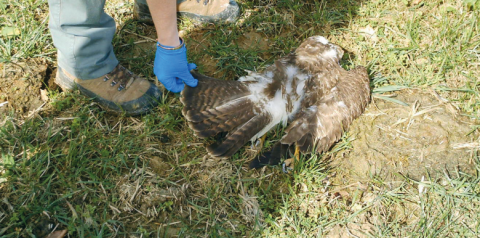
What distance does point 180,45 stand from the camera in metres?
2.85

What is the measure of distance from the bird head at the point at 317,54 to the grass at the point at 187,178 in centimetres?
46

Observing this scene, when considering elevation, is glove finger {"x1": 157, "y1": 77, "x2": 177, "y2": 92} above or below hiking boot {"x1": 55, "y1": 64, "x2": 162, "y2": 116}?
above

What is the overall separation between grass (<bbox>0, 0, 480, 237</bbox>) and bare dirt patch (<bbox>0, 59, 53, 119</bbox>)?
9 centimetres

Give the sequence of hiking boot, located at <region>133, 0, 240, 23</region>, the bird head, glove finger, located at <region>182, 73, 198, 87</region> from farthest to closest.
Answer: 1. hiking boot, located at <region>133, 0, 240, 23</region>
2. the bird head
3. glove finger, located at <region>182, 73, 198, 87</region>

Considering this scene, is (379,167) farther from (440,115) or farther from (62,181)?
(62,181)

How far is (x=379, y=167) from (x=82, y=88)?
2608 millimetres

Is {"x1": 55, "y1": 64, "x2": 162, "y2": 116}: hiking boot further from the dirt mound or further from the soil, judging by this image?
the dirt mound

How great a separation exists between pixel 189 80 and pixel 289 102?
2.91ft

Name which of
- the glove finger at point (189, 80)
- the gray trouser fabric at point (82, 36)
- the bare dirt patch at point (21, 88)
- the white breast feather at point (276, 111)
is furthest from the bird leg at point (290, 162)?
the bare dirt patch at point (21, 88)

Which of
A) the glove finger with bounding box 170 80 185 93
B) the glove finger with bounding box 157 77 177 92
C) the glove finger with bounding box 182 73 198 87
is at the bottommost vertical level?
the glove finger with bounding box 170 80 185 93

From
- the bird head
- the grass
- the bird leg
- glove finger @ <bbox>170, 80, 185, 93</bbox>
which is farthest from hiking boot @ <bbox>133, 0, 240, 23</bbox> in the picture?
the bird leg

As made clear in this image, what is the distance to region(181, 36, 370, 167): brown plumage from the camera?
2.80 metres

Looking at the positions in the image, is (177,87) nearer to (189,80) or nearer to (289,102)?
(189,80)

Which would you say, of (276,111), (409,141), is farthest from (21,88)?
(409,141)
